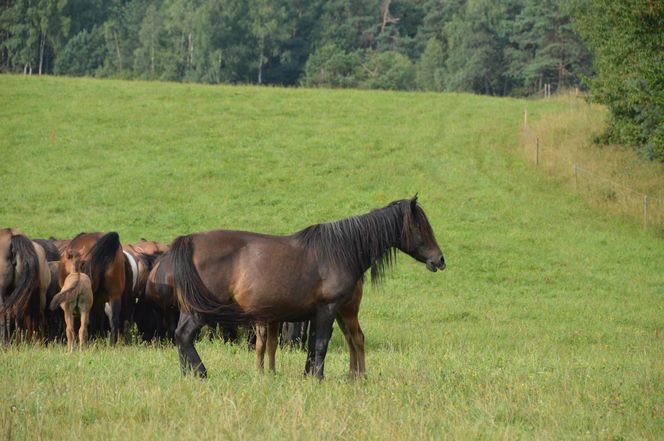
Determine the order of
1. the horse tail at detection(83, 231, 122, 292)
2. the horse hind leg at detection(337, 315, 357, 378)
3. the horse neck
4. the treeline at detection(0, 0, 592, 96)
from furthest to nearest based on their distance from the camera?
1. the treeline at detection(0, 0, 592, 96)
2. the horse tail at detection(83, 231, 122, 292)
3. the horse hind leg at detection(337, 315, 357, 378)
4. the horse neck

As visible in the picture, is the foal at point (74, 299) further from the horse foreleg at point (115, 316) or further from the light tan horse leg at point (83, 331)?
the horse foreleg at point (115, 316)

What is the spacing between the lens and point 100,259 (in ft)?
46.6

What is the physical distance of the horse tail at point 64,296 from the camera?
12.9 m

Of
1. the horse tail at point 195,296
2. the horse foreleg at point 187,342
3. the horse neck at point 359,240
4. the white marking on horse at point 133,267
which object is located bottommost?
the white marking on horse at point 133,267

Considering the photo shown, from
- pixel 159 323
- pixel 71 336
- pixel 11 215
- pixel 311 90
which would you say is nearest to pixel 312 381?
pixel 71 336

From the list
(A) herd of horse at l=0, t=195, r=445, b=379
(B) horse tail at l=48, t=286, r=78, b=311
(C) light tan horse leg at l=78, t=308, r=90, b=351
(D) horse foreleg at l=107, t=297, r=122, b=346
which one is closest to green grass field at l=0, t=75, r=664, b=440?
(C) light tan horse leg at l=78, t=308, r=90, b=351

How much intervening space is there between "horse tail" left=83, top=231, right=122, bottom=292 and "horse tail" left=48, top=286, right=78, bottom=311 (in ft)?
3.00

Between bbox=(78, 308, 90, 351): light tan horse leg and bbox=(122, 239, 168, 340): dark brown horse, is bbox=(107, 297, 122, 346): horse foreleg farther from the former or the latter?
bbox=(78, 308, 90, 351): light tan horse leg

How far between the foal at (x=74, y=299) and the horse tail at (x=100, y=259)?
0.47 m

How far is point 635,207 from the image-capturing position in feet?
105

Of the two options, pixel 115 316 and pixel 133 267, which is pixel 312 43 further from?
pixel 115 316

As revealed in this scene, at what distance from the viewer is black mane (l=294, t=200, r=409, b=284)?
1052cm

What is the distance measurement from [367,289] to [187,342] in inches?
556

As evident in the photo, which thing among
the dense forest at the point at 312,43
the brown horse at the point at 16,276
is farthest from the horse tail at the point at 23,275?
the dense forest at the point at 312,43
